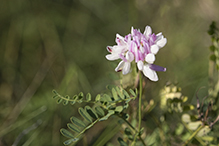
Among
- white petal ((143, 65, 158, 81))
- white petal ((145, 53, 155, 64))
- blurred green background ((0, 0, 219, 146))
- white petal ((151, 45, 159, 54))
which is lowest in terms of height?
white petal ((143, 65, 158, 81))

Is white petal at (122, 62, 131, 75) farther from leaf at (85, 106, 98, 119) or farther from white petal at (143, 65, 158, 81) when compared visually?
leaf at (85, 106, 98, 119)

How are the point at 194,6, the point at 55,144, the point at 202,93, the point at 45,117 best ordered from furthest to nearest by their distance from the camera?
the point at 194,6 < the point at 202,93 < the point at 45,117 < the point at 55,144

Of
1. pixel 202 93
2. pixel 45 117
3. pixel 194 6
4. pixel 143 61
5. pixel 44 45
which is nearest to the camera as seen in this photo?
pixel 143 61

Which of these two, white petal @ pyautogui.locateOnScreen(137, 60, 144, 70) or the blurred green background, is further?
the blurred green background

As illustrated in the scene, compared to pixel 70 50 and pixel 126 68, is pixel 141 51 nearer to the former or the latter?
pixel 126 68

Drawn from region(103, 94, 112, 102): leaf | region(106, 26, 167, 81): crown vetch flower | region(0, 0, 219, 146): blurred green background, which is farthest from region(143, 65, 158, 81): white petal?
region(0, 0, 219, 146): blurred green background

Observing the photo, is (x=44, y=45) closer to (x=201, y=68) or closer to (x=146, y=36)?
(x=201, y=68)

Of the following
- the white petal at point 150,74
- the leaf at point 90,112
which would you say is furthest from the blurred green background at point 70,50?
the white petal at point 150,74

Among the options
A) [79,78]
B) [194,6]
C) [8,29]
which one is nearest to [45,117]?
[79,78]
